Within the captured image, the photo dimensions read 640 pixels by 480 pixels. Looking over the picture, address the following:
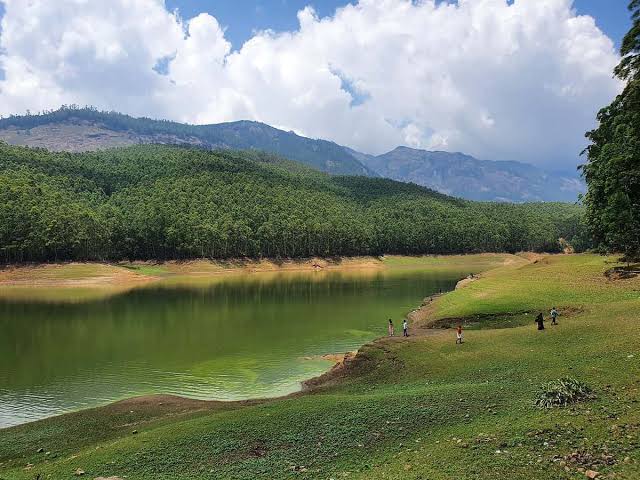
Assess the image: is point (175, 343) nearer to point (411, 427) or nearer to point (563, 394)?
point (411, 427)

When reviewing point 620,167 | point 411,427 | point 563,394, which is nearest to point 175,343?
point 411,427

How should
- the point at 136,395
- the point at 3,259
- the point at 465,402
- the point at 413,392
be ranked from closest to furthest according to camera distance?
the point at 465,402, the point at 413,392, the point at 136,395, the point at 3,259

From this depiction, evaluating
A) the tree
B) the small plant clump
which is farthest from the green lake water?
the tree

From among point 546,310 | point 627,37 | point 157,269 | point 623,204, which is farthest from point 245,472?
point 157,269

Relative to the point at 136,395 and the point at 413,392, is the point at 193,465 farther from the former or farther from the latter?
the point at 136,395

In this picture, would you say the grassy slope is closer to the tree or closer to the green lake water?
the green lake water

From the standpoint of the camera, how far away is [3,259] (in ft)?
413

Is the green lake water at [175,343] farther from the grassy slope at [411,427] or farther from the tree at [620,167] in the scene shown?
the tree at [620,167]

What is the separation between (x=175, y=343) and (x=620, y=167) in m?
47.7

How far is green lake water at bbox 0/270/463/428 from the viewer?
36.1m

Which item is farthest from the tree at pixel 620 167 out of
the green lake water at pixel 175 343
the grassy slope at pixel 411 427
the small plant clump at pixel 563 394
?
the green lake water at pixel 175 343

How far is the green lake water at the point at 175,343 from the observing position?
1420 inches

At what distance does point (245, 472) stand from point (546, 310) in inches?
1515

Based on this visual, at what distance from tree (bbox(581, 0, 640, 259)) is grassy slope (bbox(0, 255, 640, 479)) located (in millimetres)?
13355
